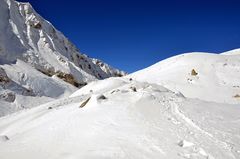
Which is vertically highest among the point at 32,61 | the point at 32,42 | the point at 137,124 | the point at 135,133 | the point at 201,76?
the point at 32,42

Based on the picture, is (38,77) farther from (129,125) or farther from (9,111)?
(129,125)

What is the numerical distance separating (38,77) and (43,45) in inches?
615

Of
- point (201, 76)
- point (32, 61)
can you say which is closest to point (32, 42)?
point (32, 61)

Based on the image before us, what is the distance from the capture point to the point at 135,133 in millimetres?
10117

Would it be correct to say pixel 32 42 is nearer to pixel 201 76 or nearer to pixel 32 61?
pixel 32 61

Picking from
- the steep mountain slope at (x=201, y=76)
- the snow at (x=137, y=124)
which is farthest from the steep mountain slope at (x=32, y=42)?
the steep mountain slope at (x=201, y=76)

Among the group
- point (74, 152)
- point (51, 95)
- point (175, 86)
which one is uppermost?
point (175, 86)

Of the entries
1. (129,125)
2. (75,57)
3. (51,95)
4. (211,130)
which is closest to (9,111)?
(51,95)

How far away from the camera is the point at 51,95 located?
3747cm

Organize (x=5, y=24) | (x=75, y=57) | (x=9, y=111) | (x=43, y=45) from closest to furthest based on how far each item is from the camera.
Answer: (x=9, y=111) < (x=5, y=24) < (x=43, y=45) < (x=75, y=57)

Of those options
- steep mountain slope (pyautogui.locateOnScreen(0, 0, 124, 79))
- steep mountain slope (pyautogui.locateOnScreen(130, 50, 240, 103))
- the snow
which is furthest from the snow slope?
steep mountain slope (pyautogui.locateOnScreen(0, 0, 124, 79))

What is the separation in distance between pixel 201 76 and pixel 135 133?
2253 centimetres

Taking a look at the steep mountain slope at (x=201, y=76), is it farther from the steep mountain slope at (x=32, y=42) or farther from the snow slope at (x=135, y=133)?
the steep mountain slope at (x=32, y=42)

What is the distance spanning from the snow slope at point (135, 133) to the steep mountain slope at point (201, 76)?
39.9ft
